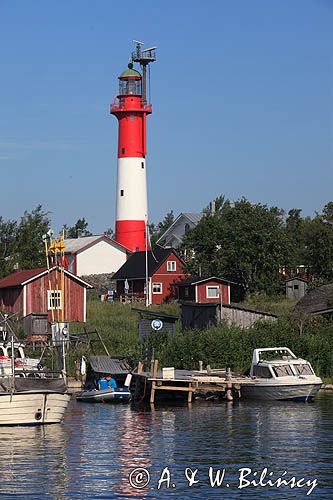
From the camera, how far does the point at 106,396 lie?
162 feet

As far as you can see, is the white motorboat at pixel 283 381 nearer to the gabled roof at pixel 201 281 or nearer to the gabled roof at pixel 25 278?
the gabled roof at pixel 25 278

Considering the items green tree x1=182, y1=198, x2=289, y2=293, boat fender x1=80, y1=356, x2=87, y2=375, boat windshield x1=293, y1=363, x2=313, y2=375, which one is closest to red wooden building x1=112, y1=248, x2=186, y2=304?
green tree x1=182, y1=198, x2=289, y2=293

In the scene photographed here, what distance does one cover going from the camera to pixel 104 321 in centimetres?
7144

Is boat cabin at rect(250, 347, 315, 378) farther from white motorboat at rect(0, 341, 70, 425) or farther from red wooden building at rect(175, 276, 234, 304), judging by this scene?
red wooden building at rect(175, 276, 234, 304)

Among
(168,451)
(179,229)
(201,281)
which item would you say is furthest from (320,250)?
(168,451)

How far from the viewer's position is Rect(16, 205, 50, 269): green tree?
97.2 metres

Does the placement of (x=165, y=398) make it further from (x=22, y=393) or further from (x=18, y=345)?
(x=22, y=393)

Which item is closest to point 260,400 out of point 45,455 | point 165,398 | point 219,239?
point 165,398

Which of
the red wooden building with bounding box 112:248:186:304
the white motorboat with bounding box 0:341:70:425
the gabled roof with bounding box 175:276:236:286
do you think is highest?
the red wooden building with bounding box 112:248:186:304

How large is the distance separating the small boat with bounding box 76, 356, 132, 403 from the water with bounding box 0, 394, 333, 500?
3257 millimetres

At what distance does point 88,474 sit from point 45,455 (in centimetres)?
351

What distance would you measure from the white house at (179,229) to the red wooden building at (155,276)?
26.1 m

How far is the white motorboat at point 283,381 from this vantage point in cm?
4819

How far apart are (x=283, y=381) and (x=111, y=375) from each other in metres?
9.28
